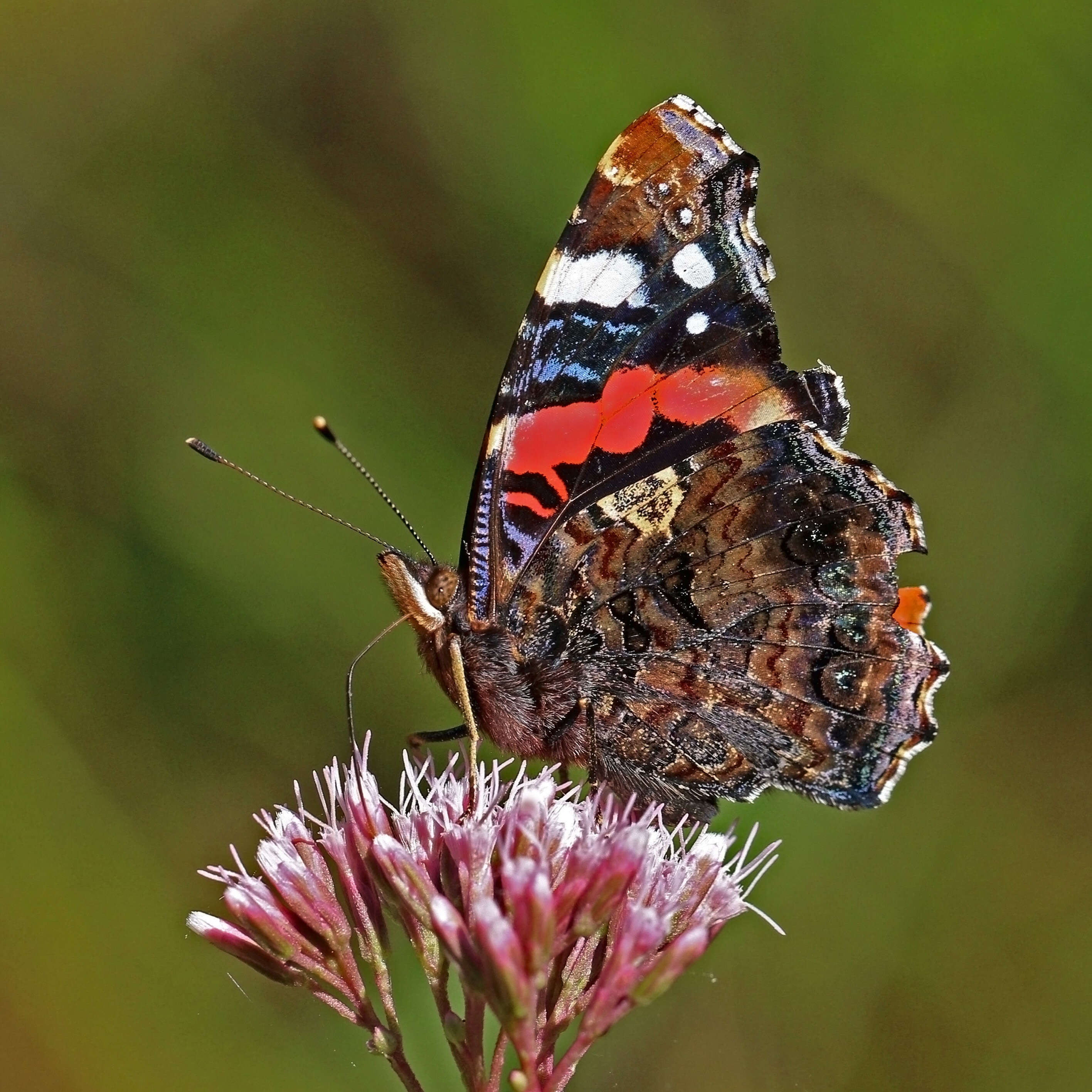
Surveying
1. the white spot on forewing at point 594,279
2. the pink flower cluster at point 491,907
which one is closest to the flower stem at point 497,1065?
the pink flower cluster at point 491,907

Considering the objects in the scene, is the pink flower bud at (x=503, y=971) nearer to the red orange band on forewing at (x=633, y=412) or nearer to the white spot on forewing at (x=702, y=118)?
the red orange band on forewing at (x=633, y=412)

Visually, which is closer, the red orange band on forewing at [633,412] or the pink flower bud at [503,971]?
the pink flower bud at [503,971]

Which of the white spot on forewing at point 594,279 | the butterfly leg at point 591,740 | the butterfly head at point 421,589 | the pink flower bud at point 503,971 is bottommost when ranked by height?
the pink flower bud at point 503,971

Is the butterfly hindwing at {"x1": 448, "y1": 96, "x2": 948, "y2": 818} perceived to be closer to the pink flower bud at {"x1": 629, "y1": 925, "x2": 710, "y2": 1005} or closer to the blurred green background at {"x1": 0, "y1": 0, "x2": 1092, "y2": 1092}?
the pink flower bud at {"x1": 629, "y1": 925, "x2": 710, "y2": 1005}

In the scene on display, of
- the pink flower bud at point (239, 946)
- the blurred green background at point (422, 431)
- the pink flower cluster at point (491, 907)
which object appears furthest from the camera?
the blurred green background at point (422, 431)

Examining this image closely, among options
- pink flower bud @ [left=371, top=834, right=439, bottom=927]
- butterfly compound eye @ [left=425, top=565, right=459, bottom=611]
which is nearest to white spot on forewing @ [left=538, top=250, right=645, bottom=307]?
butterfly compound eye @ [left=425, top=565, right=459, bottom=611]

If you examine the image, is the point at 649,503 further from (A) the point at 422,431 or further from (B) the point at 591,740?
(A) the point at 422,431

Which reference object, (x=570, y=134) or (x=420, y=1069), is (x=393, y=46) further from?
(x=420, y=1069)
